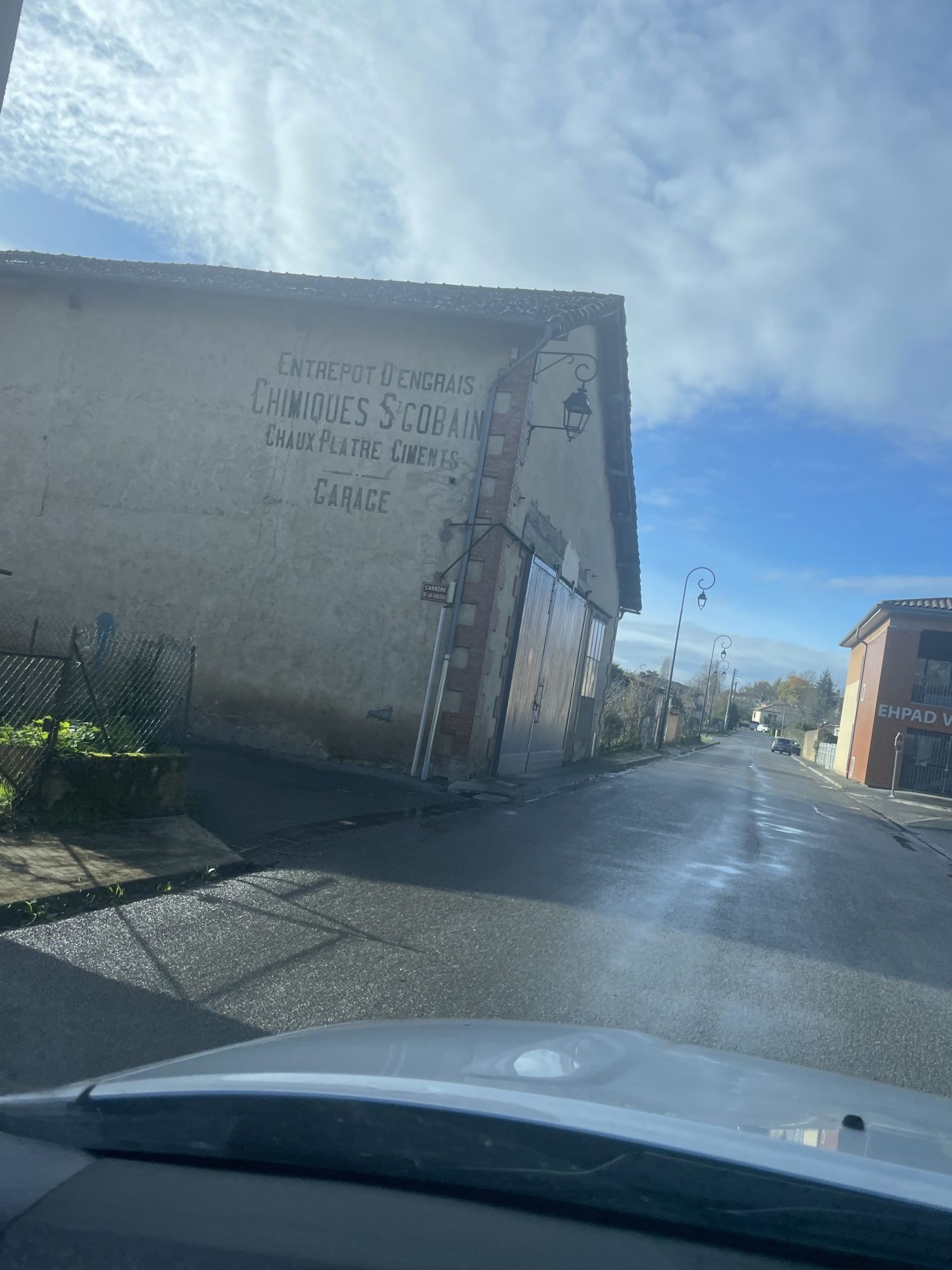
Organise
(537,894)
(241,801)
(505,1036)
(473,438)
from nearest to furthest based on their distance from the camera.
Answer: (505,1036)
(537,894)
(241,801)
(473,438)

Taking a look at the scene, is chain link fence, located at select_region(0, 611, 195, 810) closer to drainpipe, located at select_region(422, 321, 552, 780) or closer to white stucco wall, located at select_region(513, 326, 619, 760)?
drainpipe, located at select_region(422, 321, 552, 780)

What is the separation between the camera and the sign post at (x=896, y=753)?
116 ft

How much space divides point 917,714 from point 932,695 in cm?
102

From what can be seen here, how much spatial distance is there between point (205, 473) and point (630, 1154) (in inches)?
544

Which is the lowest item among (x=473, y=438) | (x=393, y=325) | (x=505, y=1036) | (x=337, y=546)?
(x=505, y=1036)

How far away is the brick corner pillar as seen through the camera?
1351cm

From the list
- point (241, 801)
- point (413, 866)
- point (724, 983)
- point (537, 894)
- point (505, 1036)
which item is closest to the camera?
point (505, 1036)

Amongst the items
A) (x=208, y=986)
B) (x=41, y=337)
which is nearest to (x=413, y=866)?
(x=208, y=986)

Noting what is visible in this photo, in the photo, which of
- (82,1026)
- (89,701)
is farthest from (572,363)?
(82,1026)

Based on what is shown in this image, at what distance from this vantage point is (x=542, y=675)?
18.0m

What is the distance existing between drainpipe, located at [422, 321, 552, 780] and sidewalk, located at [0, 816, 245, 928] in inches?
233

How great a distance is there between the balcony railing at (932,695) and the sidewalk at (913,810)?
3432mm

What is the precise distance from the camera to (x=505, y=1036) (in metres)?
2.57

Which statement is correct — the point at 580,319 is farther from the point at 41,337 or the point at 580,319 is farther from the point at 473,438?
the point at 41,337
